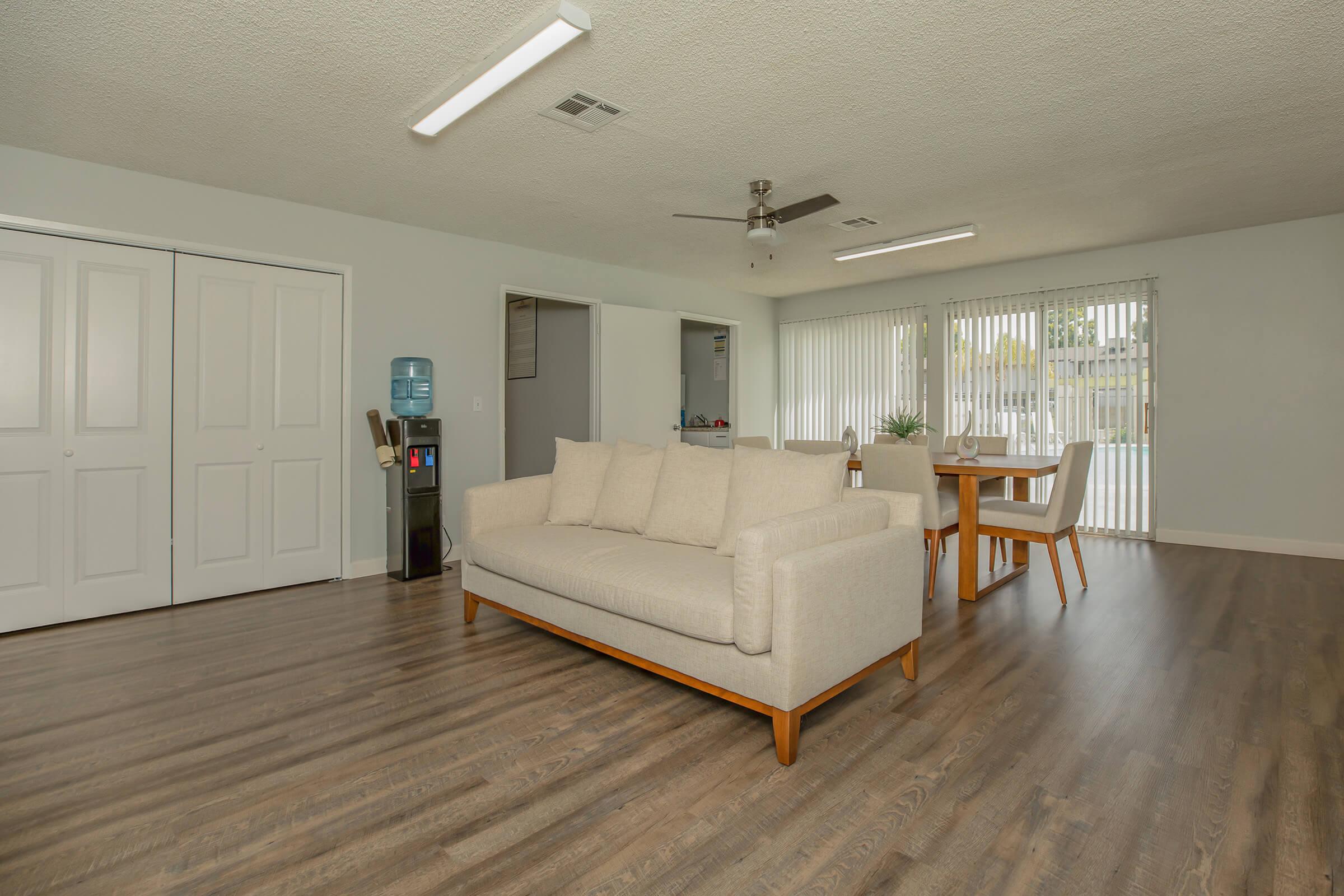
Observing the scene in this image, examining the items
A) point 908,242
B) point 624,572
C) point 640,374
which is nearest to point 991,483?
point 908,242

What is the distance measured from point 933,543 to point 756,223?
2160mm

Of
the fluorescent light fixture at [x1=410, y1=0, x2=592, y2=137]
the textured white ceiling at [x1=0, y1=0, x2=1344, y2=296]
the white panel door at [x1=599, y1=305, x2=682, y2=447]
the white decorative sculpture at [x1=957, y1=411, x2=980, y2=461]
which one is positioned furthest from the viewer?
the white panel door at [x1=599, y1=305, x2=682, y2=447]

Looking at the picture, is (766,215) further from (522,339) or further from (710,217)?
(522,339)

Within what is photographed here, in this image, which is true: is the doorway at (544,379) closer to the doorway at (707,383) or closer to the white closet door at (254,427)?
the doorway at (707,383)

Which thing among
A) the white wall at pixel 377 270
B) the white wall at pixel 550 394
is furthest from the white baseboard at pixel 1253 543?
the white wall at pixel 377 270

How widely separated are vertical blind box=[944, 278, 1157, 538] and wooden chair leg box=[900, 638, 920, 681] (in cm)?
356

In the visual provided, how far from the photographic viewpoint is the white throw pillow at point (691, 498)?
2.98 metres

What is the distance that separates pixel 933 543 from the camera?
12.9 ft

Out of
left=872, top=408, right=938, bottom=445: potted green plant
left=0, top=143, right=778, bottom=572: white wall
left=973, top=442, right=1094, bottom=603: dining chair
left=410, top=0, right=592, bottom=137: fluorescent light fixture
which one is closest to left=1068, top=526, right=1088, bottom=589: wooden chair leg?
left=973, top=442, right=1094, bottom=603: dining chair

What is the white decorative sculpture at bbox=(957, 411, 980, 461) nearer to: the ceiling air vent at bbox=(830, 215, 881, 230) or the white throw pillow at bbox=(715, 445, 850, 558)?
the ceiling air vent at bbox=(830, 215, 881, 230)

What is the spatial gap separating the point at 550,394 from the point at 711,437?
1.76m

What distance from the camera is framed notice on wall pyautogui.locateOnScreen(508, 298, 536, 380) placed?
6.80 m

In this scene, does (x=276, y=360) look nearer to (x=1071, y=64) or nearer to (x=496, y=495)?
(x=496, y=495)

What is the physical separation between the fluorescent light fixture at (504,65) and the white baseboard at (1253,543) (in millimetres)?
5765
